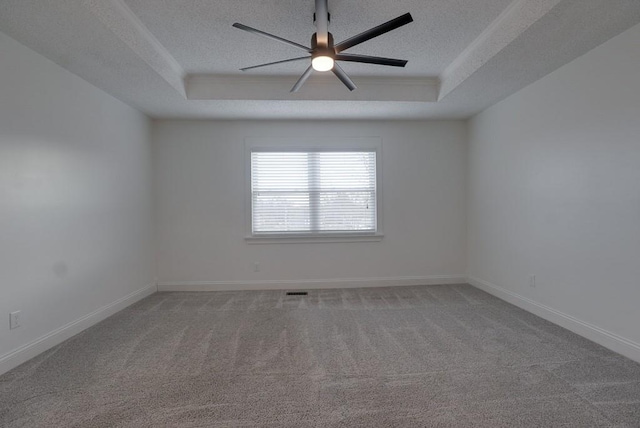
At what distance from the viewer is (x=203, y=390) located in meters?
2.00

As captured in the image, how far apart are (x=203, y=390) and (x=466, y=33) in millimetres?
3532

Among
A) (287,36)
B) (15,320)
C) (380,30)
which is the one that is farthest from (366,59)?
(15,320)

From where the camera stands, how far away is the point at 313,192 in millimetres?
4590

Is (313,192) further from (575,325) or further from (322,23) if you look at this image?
(575,325)

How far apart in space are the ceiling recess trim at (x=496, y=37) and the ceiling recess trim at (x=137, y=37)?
2958 mm

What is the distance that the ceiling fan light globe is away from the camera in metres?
2.27

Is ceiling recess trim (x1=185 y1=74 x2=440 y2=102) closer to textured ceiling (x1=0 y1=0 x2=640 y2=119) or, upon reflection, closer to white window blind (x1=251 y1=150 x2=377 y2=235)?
textured ceiling (x1=0 y1=0 x2=640 y2=119)

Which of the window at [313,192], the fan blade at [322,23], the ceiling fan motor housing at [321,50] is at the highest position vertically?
the fan blade at [322,23]

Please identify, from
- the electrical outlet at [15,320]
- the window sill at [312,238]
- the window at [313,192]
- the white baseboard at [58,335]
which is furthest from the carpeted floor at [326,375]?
the window at [313,192]

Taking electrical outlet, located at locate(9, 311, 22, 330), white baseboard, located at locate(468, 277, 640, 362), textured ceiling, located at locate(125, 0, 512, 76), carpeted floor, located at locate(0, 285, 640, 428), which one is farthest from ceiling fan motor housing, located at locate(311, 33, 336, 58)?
white baseboard, located at locate(468, 277, 640, 362)

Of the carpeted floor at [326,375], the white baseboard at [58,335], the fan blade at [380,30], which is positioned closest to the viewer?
the carpeted floor at [326,375]

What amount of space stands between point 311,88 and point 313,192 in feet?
4.84

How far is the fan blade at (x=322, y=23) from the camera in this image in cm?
205

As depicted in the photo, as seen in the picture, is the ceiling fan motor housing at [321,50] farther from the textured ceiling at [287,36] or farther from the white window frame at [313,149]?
the white window frame at [313,149]
